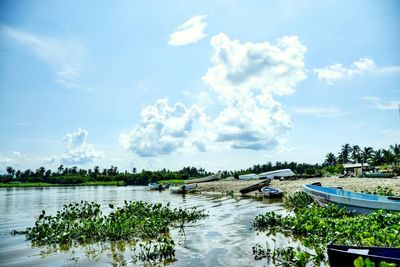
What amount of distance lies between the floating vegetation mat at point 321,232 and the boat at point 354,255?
1.77 meters

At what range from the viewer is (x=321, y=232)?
43.4 ft

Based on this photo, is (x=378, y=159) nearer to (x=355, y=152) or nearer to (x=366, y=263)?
(x=355, y=152)

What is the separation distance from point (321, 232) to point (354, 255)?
285 inches

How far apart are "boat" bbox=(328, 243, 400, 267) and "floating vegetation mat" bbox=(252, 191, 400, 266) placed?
1.77 meters

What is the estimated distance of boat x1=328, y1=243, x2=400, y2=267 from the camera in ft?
20.3

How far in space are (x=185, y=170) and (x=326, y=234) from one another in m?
145

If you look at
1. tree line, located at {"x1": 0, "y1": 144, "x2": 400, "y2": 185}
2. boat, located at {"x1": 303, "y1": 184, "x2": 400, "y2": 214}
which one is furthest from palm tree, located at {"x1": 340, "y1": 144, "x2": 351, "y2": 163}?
boat, located at {"x1": 303, "y1": 184, "x2": 400, "y2": 214}

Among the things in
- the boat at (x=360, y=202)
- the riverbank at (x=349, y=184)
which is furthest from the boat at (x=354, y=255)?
the riverbank at (x=349, y=184)

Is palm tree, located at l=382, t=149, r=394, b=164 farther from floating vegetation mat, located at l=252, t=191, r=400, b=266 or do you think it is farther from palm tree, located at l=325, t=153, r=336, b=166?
floating vegetation mat, located at l=252, t=191, r=400, b=266

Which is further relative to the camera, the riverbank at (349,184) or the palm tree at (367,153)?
the palm tree at (367,153)

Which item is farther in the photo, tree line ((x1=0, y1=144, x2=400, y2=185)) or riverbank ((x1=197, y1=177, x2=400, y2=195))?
tree line ((x1=0, y1=144, x2=400, y2=185))

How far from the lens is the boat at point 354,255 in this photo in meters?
6.18

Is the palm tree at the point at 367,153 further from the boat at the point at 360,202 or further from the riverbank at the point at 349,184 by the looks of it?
the boat at the point at 360,202

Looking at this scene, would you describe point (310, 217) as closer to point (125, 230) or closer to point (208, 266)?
point (208, 266)
